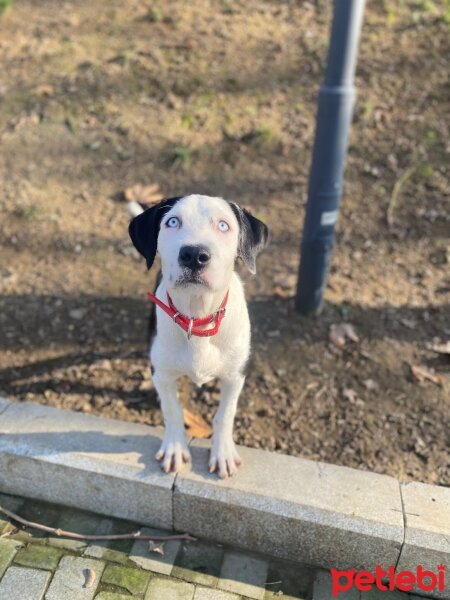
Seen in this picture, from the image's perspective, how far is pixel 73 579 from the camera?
8.23 ft

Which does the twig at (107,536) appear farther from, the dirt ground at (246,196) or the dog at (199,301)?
the dirt ground at (246,196)

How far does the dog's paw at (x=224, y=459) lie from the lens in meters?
2.71

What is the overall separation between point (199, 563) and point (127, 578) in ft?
1.21

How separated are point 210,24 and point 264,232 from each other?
15.8ft

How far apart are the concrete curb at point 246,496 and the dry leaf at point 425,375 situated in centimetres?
102

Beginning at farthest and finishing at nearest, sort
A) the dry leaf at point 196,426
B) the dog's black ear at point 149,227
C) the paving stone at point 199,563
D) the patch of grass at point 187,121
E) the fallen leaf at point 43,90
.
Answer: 1. the fallen leaf at point 43,90
2. the patch of grass at point 187,121
3. the dry leaf at point 196,426
4. the paving stone at point 199,563
5. the dog's black ear at point 149,227

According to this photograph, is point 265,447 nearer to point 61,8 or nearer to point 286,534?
point 286,534

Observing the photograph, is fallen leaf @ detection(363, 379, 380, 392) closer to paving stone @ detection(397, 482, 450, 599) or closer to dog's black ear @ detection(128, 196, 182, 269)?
paving stone @ detection(397, 482, 450, 599)

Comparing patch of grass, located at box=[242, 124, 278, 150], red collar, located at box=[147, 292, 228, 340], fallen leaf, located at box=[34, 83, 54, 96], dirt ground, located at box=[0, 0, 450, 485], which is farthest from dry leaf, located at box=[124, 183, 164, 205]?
red collar, located at box=[147, 292, 228, 340]

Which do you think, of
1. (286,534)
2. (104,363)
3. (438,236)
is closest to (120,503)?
(286,534)

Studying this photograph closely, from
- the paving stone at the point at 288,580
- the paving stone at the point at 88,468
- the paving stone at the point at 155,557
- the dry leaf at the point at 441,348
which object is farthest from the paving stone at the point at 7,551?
the dry leaf at the point at 441,348

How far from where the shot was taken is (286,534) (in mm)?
2594

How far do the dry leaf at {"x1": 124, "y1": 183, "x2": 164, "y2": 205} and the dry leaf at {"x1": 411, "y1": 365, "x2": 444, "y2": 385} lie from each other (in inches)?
109

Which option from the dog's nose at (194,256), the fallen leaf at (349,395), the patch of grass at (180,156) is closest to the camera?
the dog's nose at (194,256)
